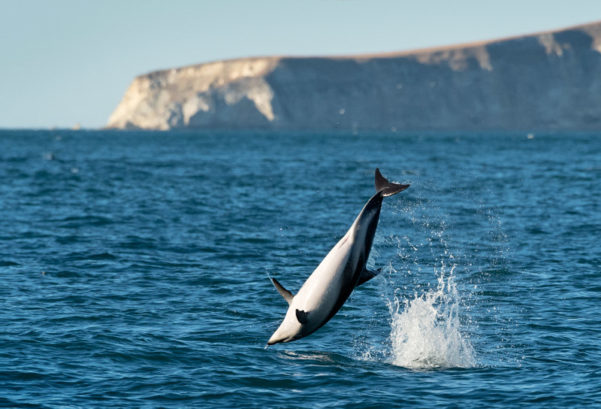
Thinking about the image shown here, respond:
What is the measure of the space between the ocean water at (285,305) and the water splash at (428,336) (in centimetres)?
6

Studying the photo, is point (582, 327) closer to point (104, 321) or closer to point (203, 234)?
point (104, 321)

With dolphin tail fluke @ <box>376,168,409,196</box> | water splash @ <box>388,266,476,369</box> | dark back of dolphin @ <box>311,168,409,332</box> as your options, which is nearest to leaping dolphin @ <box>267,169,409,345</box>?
dark back of dolphin @ <box>311,168,409,332</box>

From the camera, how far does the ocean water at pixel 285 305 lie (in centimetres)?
1543

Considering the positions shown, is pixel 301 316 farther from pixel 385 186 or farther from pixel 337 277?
pixel 385 186

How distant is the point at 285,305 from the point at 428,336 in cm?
506

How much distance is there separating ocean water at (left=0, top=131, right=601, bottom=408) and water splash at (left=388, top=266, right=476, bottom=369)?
0.19 ft

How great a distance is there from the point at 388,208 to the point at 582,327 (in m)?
25.1

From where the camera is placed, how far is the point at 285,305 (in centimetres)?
2264

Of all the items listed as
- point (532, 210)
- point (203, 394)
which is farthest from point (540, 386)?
point (532, 210)

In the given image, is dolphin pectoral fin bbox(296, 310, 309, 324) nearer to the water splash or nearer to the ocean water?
the ocean water

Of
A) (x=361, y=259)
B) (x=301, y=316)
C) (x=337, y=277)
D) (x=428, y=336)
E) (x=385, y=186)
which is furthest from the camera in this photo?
(x=428, y=336)

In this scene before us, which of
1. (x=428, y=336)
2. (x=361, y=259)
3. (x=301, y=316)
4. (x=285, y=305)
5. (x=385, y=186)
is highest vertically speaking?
(x=385, y=186)

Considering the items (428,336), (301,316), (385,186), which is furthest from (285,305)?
(385,186)

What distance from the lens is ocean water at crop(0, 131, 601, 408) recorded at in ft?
50.6
